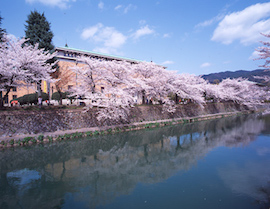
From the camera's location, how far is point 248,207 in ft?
21.0

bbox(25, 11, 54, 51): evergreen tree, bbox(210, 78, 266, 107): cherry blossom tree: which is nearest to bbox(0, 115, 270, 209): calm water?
bbox(25, 11, 54, 51): evergreen tree

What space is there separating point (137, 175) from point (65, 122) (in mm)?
10908

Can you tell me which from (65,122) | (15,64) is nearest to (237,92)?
(65,122)

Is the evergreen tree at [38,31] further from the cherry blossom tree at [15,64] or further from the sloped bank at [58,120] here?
the sloped bank at [58,120]

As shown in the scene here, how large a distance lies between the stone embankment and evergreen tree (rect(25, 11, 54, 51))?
988 cm

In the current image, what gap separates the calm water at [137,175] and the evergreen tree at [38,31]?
46.2 ft

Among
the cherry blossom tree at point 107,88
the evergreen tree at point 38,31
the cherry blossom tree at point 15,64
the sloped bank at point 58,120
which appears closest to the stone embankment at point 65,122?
the sloped bank at point 58,120

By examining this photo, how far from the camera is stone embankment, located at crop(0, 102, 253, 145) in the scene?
49.1ft

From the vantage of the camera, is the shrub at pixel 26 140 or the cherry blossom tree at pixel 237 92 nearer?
the shrub at pixel 26 140

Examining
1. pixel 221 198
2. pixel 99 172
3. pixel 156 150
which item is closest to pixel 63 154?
pixel 99 172

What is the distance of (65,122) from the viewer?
1767cm

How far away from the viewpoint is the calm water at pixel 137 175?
7.00 metres

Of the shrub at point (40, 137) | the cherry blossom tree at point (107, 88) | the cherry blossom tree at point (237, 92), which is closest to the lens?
the shrub at point (40, 137)

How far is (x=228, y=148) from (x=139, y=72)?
1582 centimetres
